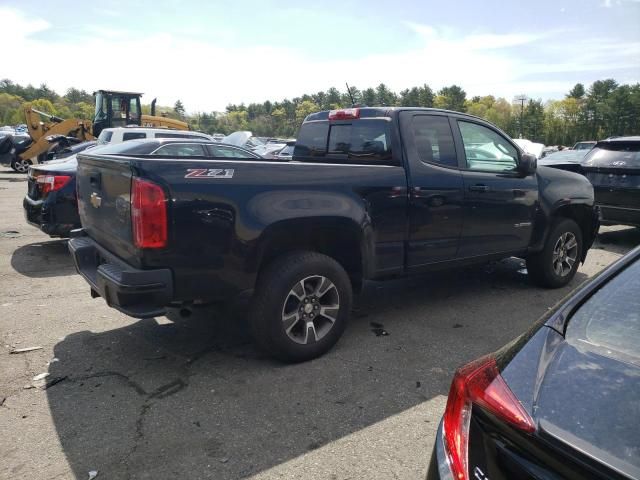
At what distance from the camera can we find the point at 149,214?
9.70 ft

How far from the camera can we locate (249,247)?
3301mm

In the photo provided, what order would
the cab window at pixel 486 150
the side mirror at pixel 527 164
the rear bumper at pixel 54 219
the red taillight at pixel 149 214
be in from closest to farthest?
1. the red taillight at pixel 149 214
2. the cab window at pixel 486 150
3. the side mirror at pixel 527 164
4. the rear bumper at pixel 54 219

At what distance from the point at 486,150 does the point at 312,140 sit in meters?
1.85

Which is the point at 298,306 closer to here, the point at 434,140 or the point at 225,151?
the point at 434,140

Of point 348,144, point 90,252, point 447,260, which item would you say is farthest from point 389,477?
point 348,144

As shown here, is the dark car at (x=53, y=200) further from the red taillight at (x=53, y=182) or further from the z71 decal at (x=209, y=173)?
the z71 decal at (x=209, y=173)

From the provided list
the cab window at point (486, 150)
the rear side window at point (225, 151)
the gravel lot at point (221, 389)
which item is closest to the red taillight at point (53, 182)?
the gravel lot at point (221, 389)

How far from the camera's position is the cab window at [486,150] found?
188 inches

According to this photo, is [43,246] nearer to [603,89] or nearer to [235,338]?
[235,338]

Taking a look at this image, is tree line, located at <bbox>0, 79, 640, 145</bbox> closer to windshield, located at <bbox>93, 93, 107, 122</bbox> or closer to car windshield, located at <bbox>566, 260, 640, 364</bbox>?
windshield, located at <bbox>93, 93, 107, 122</bbox>

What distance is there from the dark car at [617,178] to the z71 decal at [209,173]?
24.0 ft

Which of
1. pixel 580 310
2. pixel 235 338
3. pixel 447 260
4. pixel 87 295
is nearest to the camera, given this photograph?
pixel 580 310

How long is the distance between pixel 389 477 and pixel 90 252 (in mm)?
2828

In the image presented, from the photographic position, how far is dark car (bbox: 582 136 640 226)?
7801 mm
